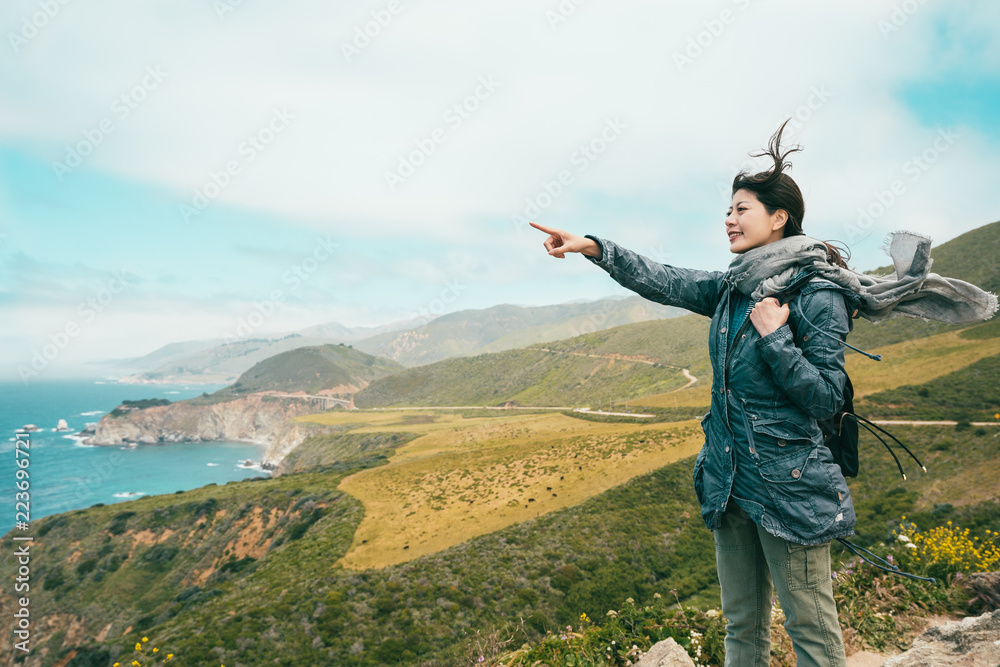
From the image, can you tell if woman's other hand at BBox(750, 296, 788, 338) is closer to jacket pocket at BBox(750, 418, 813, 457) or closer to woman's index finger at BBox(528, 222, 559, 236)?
jacket pocket at BBox(750, 418, 813, 457)

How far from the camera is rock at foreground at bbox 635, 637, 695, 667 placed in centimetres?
370

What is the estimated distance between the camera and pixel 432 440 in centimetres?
6053

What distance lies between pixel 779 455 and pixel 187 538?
54.0 m

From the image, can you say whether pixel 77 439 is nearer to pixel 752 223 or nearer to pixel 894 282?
pixel 752 223

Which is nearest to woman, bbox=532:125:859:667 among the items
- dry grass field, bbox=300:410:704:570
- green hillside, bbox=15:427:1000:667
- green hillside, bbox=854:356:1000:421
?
green hillside, bbox=15:427:1000:667

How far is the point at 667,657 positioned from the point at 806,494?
7.99 feet

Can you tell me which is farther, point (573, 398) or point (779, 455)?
point (573, 398)

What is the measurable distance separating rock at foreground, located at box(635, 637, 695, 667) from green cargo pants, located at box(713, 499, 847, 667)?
1.32 m

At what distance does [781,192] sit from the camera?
8.13 ft

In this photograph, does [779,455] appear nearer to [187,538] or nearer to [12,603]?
[187,538]

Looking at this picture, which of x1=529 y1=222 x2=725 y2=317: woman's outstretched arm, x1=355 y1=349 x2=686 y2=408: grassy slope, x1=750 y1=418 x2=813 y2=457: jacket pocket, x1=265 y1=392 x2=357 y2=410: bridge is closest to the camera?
x1=750 y1=418 x2=813 y2=457: jacket pocket

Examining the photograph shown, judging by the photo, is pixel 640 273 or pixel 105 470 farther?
pixel 105 470

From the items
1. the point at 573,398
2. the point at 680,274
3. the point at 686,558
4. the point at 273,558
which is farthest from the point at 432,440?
the point at 680,274

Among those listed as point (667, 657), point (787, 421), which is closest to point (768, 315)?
point (787, 421)
